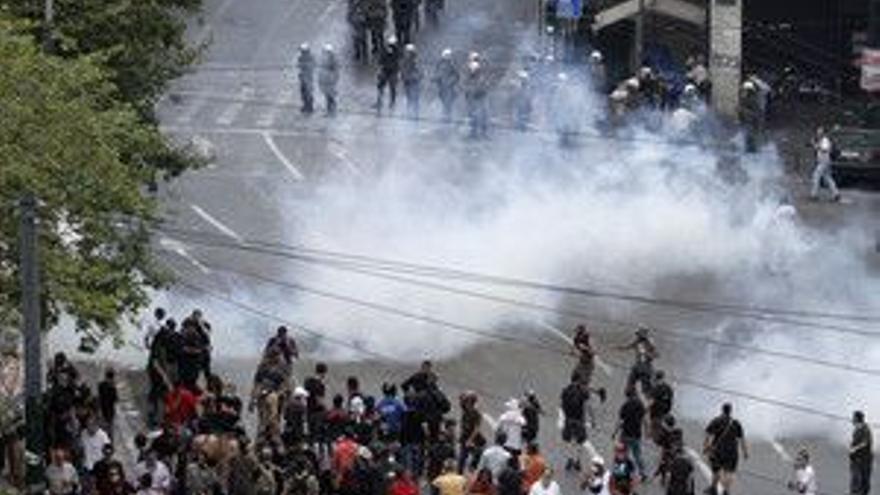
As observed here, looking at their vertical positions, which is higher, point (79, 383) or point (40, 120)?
point (40, 120)

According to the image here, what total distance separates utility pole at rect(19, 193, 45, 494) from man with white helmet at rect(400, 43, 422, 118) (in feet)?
67.9

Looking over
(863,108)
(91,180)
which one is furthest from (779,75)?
(91,180)

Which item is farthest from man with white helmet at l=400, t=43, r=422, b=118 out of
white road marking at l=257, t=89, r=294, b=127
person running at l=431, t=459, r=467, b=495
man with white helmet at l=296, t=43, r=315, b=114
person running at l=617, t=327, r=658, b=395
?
person running at l=431, t=459, r=467, b=495

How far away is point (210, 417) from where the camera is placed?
1110 inches

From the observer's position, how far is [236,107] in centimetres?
4659

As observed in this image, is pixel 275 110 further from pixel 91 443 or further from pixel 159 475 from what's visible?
pixel 159 475

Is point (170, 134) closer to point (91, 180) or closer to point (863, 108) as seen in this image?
point (863, 108)

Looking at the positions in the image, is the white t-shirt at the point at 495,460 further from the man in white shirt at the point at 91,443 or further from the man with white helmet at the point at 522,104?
the man with white helmet at the point at 522,104

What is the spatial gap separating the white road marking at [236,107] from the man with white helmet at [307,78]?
3.75 feet

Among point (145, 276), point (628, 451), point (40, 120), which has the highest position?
point (40, 120)

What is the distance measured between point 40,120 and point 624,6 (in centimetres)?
2373

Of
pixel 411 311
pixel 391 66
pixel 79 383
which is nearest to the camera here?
pixel 79 383

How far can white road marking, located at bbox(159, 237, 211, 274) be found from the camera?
3747 centimetres

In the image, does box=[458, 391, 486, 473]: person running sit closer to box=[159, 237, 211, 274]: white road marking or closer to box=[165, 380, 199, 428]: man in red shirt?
box=[165, 380, 199, 428]: man in red shirt
